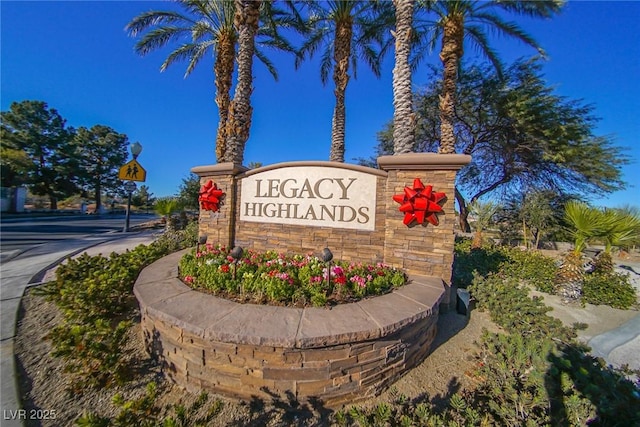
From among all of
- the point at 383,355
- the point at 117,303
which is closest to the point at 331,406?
the point at 383,355

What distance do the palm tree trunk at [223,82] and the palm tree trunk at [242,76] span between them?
104 inches

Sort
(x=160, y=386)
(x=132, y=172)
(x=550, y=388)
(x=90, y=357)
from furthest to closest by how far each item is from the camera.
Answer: (x=132, y=172)
(x=160, y=386)
(x=90, y=357)
(x=550, y=388)

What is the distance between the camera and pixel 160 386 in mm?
2377

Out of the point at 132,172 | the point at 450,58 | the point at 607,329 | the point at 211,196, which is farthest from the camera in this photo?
the point at 132,172

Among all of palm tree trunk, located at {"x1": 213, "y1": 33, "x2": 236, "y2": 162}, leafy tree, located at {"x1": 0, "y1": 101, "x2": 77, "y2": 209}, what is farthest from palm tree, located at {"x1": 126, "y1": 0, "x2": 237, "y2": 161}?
leafy tree, located at {"x1": 0, "y1": 101, "x2": 77, "y2": 209}

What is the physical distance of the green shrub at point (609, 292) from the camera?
489 centimetres

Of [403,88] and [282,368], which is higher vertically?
[403,88]

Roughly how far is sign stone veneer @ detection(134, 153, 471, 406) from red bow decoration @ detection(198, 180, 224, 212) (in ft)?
2.63

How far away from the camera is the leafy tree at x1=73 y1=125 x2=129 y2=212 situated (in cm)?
3038

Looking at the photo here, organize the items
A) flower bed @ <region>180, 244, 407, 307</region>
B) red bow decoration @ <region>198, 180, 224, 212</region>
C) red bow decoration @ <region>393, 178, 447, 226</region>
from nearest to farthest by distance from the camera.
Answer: flower bed @ <region>180, 244, 407, 307</region> < red bow decoration @ <region>393, 178, 447, 226</region> < red bow decoration @ <region>198, 180, 224, 212</region>

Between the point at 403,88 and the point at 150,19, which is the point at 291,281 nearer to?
the point at 403,88

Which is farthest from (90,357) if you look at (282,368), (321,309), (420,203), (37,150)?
(37,150)

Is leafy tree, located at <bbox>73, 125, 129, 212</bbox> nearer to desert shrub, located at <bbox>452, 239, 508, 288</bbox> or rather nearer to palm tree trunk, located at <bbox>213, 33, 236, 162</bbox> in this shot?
palm tree trunk, located at <bbox>213, 33, 236, 162</bbox>

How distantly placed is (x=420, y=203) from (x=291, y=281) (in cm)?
235
